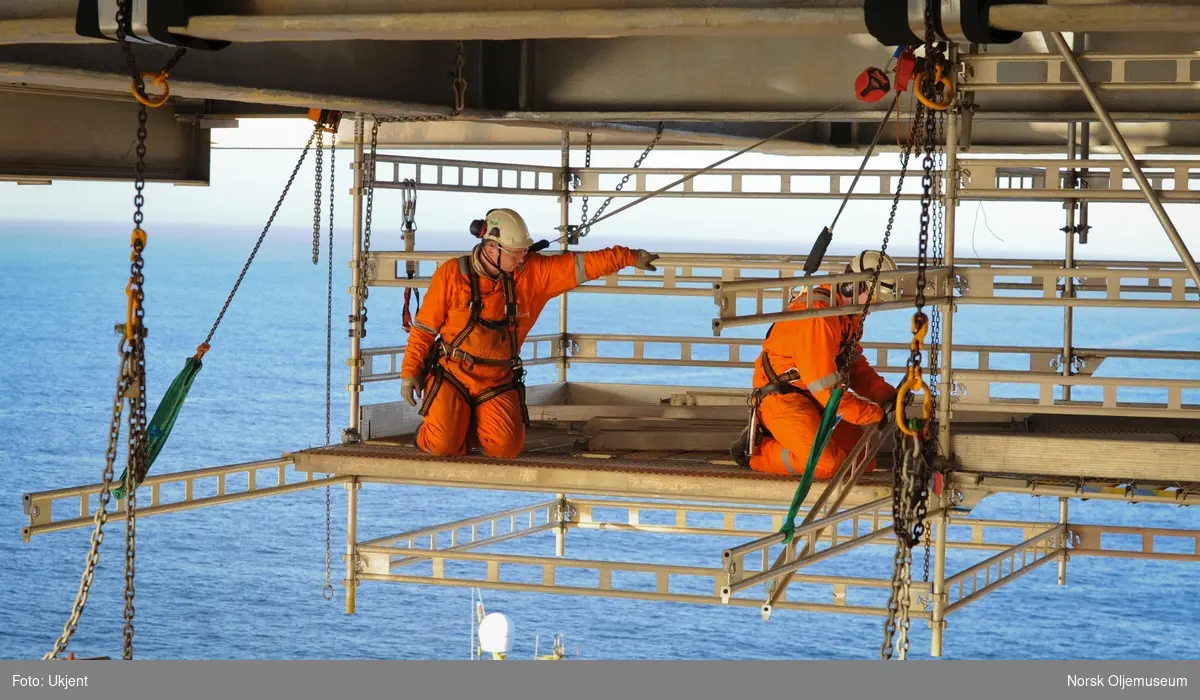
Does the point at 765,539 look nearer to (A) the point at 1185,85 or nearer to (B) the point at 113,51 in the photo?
(A) the point at 1185,85

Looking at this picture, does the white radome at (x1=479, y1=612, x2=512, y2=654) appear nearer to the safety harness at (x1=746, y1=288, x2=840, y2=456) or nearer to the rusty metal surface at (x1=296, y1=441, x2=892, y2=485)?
the rusty metal surface at (x1=296, y1=441, x2=892, y2=485)

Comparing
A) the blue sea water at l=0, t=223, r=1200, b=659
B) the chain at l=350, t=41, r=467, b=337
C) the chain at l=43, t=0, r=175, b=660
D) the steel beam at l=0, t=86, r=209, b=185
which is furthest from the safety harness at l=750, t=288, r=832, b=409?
the blue sea water at l=0, t=223, r=1200, b=659

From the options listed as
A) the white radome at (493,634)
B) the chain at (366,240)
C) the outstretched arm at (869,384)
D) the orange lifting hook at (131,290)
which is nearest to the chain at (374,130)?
the chain at (366,240)

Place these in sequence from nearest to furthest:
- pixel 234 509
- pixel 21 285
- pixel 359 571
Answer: pixel 359 571 < pixel 234 509 < pixel 21 285

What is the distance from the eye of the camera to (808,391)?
9.45 m

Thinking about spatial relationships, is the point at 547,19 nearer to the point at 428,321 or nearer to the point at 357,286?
the point at 428,321

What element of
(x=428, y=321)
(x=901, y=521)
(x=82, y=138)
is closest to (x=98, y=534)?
(x=428, y=321)

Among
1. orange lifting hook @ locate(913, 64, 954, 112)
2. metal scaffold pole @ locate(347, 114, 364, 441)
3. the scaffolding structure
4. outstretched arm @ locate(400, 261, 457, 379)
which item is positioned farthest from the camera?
metal scaffold pole @ locate(347, 114, 364, 441)

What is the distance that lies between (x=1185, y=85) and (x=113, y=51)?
4.99m

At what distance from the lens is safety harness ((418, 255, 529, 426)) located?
32.8 feet

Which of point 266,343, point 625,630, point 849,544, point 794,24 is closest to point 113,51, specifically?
point 794,24

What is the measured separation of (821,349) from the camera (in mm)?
9156

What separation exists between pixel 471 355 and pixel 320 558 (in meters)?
47.3

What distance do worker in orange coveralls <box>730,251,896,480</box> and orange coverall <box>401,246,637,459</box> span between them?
1.29 meters
